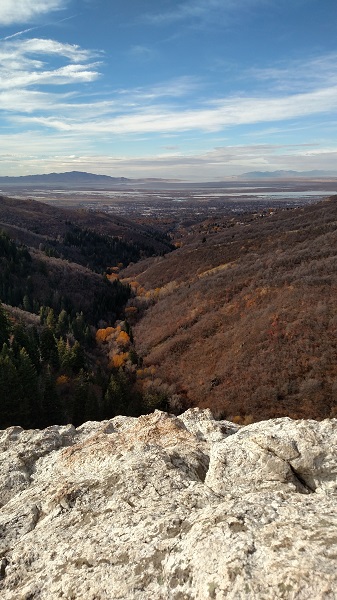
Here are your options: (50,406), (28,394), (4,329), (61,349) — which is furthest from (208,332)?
(28,394)

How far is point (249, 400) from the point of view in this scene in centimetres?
5891

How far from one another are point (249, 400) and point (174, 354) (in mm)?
26411

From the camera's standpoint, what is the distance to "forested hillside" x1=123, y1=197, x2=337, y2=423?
5734 cm

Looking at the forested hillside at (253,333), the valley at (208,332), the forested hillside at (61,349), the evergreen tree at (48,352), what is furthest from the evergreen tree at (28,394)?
the forested hillside at (253,333)

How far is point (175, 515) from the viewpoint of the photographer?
43.4 feet

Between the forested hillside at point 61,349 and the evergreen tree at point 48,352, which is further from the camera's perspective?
the evergreen tree at point 48,352

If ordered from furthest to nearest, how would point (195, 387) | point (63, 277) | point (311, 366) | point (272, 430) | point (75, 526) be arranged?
point (63, 277) → point (195, 387) → point (311, 366) → point (272, 430) → point (75, 526)

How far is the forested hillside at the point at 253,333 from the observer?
188 feet

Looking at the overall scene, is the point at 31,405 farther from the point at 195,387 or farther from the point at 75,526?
the point at 75,526

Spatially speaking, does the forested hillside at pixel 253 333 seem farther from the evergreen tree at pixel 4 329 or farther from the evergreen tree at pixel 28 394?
the evergreen tree at pixel 4 329

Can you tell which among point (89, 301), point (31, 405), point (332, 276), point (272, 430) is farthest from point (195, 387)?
point (89, 301)

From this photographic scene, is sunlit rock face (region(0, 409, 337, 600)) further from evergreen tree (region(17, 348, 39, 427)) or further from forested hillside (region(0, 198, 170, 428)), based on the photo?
forested hillside (region(0, 198, 170, 428))

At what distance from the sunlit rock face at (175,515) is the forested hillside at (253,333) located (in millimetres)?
38653

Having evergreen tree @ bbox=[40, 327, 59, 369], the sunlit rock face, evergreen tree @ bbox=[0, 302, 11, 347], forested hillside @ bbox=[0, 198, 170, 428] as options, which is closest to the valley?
forested hillside @ bbox=[0, 198, 170, 428]
